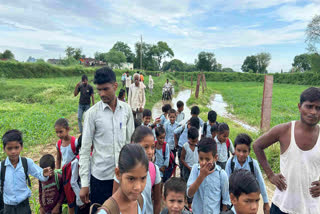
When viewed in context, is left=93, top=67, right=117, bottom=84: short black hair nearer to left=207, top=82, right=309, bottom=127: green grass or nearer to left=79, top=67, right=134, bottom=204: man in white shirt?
left=79, top=67, right=134, bottom=204: man in white shirt

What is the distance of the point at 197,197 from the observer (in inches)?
91.0

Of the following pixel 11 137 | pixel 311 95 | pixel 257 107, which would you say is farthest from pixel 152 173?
pixel 257 107

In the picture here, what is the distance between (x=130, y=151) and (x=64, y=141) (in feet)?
6.68

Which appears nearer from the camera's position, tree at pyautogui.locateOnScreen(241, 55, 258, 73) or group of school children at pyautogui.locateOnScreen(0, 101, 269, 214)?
group of school children at pyautogui.locateOnScreen(0, 101, 269, 214)

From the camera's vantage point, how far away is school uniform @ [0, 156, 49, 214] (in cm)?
228

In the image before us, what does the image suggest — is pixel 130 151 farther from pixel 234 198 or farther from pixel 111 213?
pixel 234 198

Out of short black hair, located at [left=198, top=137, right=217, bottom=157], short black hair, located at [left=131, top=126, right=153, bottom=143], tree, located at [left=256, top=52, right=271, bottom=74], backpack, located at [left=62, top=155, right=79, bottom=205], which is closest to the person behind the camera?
short black hair, located at [left=131, top=126, right=153, bottom=143]

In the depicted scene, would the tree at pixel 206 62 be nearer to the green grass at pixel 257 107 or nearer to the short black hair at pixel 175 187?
the green grass at pixel 257 107

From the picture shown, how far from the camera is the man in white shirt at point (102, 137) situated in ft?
6.66

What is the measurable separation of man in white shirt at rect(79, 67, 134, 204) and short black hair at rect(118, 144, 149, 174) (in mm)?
729

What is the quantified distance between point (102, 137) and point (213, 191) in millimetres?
1340

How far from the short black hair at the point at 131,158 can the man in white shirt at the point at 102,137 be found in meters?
0.73

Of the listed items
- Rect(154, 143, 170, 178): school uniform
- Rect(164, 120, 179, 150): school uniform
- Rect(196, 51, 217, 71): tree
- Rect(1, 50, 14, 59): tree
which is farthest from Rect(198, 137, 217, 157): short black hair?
Rect(196, 51, 217, 71): tree

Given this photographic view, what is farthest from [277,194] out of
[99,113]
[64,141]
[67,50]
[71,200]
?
[67,50]
